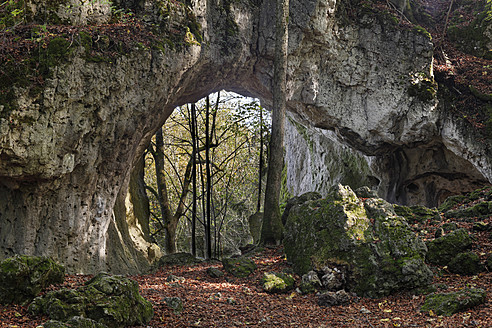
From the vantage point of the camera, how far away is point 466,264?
7000 mm

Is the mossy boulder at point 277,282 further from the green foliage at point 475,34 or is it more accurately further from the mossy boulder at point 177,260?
the green foliage at point 475,34

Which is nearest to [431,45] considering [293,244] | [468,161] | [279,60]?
[468,161]

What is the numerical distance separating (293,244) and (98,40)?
227 inches

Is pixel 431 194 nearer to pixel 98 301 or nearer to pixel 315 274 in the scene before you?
pixel 315 274

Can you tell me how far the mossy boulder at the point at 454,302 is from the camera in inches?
208

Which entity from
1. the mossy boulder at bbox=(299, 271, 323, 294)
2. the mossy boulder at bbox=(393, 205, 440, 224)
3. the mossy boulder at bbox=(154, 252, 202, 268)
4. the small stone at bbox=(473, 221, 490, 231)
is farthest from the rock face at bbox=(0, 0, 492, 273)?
the small stone at bbox=(473, 221, 490, 231)

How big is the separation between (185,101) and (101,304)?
8.28 meters

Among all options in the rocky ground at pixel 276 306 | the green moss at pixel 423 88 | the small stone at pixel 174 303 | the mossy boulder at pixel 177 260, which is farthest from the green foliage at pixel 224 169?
the small stone at pixel 174 303

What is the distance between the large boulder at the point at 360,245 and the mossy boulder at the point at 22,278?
15.0ft

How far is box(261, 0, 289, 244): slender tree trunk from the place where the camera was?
10.6m

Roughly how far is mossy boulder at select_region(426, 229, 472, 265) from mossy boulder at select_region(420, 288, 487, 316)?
1846mm

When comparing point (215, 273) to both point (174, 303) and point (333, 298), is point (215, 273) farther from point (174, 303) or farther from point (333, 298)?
point (333, 298)

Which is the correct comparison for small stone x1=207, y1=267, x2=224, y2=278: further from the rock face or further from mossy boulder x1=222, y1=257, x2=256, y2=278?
the rock face

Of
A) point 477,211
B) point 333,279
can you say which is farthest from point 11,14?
point 477,211
